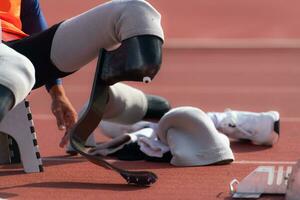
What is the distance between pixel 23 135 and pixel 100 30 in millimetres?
660

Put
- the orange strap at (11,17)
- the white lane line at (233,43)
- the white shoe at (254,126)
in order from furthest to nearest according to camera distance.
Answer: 1. the white lane line at (233,43)
2. the white shoe at (254,126)
3. the orange strap at (11,17)

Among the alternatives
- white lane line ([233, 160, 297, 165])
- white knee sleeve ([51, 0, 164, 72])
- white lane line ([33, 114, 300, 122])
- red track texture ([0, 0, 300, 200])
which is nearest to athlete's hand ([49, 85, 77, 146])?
red track texture ([0, 0, 300, 200])

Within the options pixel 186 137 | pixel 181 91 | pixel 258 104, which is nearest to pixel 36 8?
pixel 186 137

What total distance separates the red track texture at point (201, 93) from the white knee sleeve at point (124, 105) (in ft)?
0.93

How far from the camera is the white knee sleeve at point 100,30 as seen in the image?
375 cm

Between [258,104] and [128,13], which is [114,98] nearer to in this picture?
[128,13]

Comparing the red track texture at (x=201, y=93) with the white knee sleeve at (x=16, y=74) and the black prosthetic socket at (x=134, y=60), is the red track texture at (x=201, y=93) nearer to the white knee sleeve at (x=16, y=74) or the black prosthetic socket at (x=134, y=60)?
the black prosthetic socket at (x=134, y=60)

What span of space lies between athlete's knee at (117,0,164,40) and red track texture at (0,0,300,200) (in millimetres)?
609

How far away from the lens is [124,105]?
4996 mm

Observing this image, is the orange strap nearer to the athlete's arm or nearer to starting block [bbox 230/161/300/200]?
the athlete's arm

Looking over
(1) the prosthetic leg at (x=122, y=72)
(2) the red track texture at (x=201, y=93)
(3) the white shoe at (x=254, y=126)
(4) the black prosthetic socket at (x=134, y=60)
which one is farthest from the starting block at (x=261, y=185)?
(3) the white shoe at (x=254, y=126)

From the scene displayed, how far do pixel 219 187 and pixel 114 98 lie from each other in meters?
1.02

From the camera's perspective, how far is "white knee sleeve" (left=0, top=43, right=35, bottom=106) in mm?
3262

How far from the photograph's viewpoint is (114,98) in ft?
16.1
